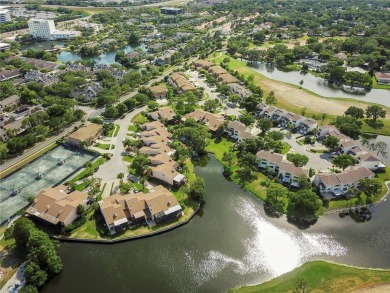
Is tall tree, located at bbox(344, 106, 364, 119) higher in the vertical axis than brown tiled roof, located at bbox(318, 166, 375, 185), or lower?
higher

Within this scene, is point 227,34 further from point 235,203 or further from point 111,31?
point 235,203

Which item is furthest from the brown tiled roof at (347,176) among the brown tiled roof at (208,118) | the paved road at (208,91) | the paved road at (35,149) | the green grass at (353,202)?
the paved road at (35,149)

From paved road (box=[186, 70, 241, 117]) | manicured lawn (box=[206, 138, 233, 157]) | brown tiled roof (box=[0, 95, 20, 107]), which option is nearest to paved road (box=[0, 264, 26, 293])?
manicured lawn (box=[206, 138, 233, 157])

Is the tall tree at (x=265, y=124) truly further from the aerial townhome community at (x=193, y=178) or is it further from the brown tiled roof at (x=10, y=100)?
the brown tiled roof at (x=10, y=100)

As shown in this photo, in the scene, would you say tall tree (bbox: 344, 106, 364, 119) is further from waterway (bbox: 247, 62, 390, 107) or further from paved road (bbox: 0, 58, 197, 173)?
paved road (bbox: 0, 58, 197, 173)

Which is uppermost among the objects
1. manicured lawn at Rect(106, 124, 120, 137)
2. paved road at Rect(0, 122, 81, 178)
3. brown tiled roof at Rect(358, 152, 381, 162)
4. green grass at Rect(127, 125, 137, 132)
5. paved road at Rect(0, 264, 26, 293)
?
brown tiled roof at Rect(358, 152, 381, 162)

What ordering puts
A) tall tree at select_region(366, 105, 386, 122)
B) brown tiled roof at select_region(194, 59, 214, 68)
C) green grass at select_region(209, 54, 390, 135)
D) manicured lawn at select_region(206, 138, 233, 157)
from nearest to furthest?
manicured lawn at select_region(206, 138, 233, 157)
green grass at select_region(209, 54, 390, 135)
tall tree at select_region(366, 105, 386, 122)
brown tiled roof at select_region(194, 59, 214, 68)
